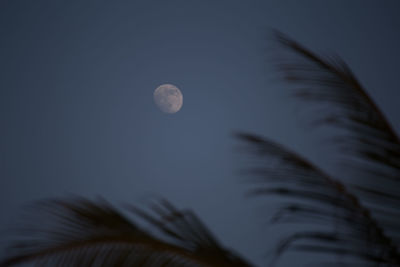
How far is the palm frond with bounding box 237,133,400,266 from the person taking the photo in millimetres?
1678

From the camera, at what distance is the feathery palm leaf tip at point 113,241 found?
1.47 metres

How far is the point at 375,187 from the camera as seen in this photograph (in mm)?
1743

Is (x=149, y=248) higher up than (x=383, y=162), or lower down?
lower down

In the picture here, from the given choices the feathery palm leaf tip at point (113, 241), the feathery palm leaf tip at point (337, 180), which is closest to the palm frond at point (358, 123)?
the feathery palm leaf tip at point (337, 180)

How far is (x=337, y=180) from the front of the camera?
6.04 ft

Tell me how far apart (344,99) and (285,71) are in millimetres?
428

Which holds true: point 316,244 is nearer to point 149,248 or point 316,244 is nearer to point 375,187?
point 375,187

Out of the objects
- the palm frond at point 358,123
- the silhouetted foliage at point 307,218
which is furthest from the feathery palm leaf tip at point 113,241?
the palm frond at point 358,123

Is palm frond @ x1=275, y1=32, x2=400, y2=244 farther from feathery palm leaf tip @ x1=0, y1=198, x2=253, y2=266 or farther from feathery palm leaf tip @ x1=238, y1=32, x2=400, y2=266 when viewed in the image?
feathery palm leaf tip @ x1=0, y1=198, x2=253, y2=266

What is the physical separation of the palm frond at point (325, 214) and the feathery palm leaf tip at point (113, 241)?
426 mm

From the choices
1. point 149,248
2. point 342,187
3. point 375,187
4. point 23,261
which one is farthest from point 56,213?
point 375,187

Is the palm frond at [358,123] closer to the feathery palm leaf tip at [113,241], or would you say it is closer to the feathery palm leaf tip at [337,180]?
the feathery palm leaf tip at [337,180]

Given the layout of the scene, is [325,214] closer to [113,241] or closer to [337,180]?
[337,180]

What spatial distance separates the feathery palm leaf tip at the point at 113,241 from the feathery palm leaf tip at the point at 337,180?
17.5 inches
